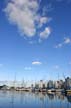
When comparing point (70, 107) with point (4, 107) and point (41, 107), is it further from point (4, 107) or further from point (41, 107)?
point (4, 107)

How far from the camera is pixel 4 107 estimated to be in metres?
59.3

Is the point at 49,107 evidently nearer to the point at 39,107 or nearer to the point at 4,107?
the point at 39,107

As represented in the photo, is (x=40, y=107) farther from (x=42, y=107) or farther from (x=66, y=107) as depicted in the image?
(x=66, y=107)

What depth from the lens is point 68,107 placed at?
6519cm

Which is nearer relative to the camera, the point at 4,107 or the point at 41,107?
the point at 4,107

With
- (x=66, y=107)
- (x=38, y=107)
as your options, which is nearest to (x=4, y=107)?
(x=38, y=107)

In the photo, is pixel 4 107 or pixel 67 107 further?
pixel 67 107

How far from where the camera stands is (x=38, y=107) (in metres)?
65.1

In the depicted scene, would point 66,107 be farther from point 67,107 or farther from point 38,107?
point 38,107

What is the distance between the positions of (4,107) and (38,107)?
10.5 metres

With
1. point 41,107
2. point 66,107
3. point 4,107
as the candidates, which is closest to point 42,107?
point 41,107

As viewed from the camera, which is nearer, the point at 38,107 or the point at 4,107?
the point at 4,107

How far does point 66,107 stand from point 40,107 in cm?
723

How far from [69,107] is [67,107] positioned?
1.81ft
